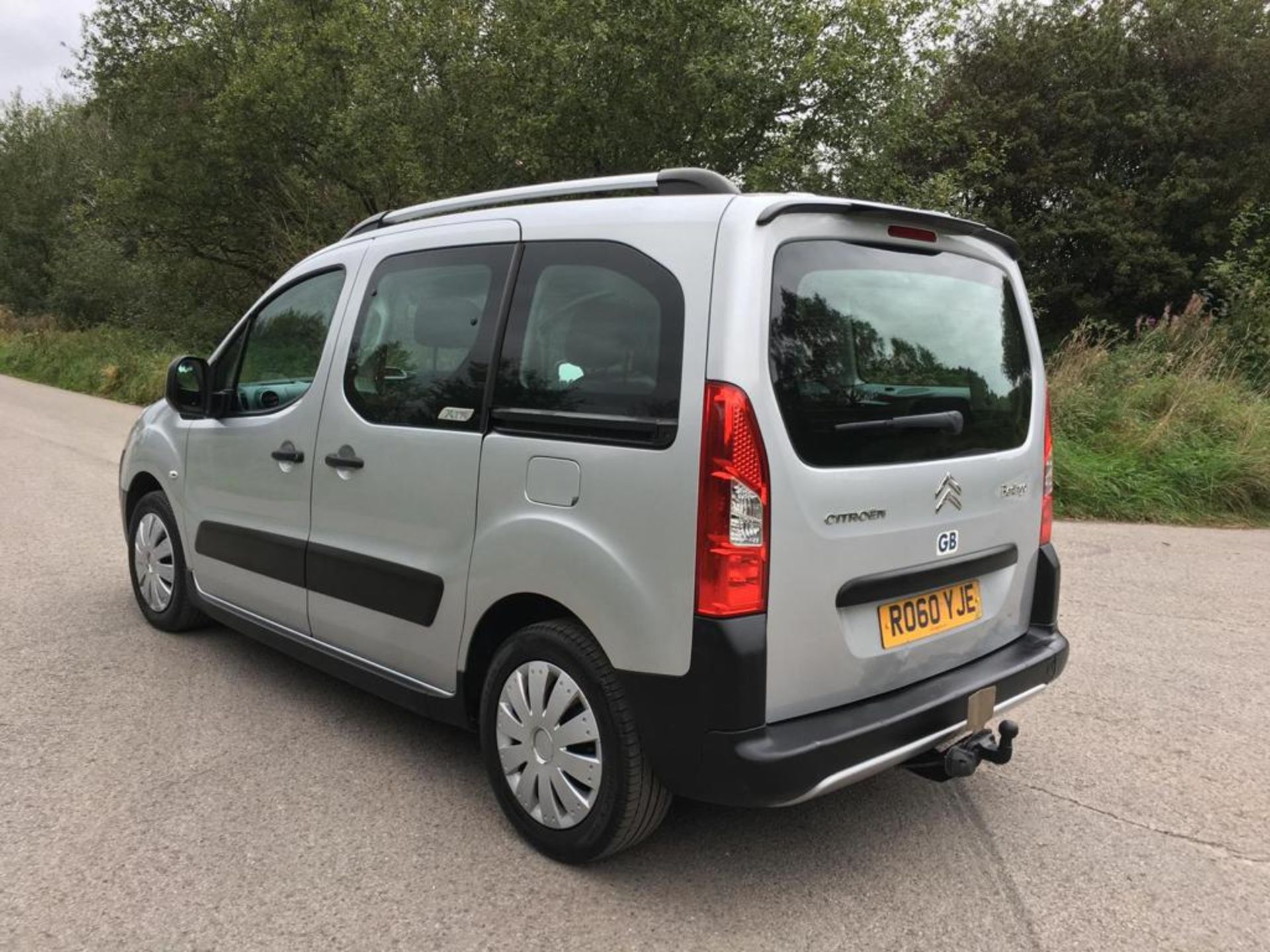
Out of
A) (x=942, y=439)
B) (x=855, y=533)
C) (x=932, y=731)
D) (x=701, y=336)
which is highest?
(x=701, y=336)

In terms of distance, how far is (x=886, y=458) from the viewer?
253cm

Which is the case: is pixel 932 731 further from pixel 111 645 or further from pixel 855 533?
pixel 111 645

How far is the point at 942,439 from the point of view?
2705 millimetres

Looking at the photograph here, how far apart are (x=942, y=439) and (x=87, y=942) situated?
2595mm

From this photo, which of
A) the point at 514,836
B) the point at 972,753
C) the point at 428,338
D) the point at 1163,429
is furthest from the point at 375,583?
the point at 1163,429

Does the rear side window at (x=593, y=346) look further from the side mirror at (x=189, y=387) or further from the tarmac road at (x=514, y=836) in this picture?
the side mirror at (x=189, y=387)

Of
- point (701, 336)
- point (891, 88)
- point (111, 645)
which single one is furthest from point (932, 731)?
point (891, 88)

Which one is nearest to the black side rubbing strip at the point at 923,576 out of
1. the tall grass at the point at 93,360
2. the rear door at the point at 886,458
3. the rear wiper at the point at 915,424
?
the rear door at the point at 886,458

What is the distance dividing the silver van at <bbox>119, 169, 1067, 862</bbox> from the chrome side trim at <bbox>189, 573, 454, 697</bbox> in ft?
0.06

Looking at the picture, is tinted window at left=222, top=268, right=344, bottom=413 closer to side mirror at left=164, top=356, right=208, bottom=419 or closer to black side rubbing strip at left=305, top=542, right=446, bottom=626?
side mirror at left=164, top=356, right=208, bottom=419

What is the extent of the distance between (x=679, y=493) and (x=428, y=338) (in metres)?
1.24

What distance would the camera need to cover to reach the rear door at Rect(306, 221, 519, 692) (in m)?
2.90

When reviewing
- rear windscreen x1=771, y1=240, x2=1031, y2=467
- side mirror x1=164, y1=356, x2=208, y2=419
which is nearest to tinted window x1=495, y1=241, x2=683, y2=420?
rear windscreen x1=771, y1=240, x2=1031, y2=467

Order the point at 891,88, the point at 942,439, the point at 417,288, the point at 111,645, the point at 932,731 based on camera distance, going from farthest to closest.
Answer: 1. the point at 891,88
2. the point at 111,645
3. the point at 417,288
4. the point at 942,439
5. the point at 932,731
